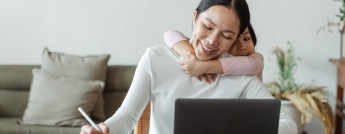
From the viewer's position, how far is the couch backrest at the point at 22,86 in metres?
3.39

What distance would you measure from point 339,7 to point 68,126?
75.1 inches

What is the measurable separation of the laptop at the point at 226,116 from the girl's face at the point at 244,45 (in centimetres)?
47

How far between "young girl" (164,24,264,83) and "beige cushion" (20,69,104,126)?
1697 mm

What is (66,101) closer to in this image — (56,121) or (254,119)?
(56,121)

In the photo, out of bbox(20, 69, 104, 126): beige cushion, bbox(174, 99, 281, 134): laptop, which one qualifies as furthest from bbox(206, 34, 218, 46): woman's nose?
bbox(20, 69, 104, 126): beige cushion

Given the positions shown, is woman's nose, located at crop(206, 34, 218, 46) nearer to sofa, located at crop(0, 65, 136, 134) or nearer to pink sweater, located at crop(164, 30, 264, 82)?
pink sweater, located at crop(164, 30, 264, 82)

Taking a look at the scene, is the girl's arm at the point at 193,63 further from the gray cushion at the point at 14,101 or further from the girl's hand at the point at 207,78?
the gray cushion at the point at 14,101

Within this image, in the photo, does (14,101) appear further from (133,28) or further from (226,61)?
(226,61)

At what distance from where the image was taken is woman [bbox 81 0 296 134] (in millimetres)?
1409

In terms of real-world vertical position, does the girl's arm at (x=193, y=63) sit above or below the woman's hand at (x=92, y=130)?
above

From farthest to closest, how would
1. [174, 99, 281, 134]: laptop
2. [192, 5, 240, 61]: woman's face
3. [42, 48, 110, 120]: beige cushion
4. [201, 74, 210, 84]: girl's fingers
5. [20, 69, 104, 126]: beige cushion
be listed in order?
[42, 48, 110, 120]: beige cushion < [20, 69, 104, 126]: beige cushion < [201, 74, 210, 84]: girl's fingers < [192, 5, 240, 61]: woman's face < [174, 99, 281, 134]: laptop

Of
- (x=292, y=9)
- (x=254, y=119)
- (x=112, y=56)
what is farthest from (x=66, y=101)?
(x=254, y=119)

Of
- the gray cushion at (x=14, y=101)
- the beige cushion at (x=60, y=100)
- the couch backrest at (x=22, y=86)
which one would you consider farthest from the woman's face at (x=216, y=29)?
the gray cushion at (x=14, y=101)

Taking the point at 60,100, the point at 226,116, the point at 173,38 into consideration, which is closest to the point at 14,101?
the point at 60,100
